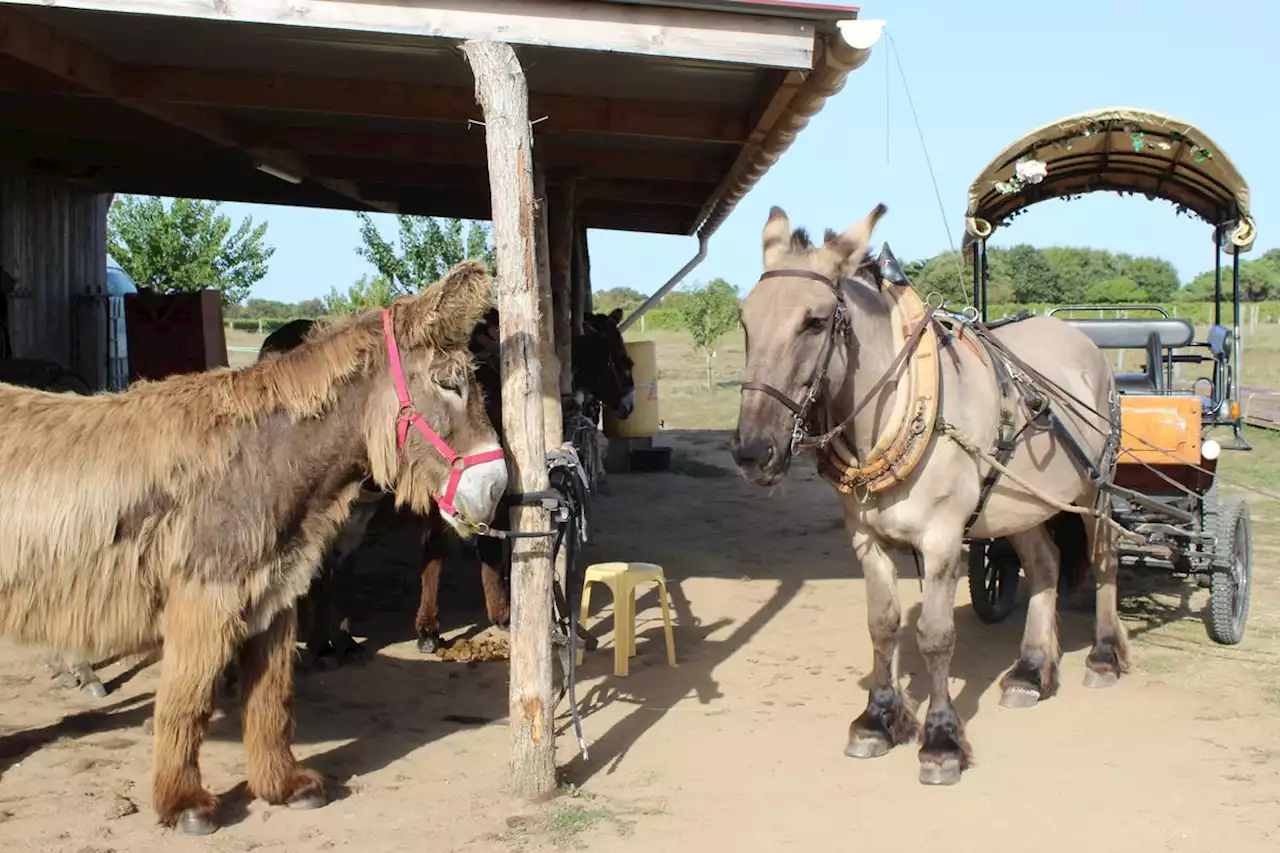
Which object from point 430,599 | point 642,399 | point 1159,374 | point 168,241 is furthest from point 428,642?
point 168,241

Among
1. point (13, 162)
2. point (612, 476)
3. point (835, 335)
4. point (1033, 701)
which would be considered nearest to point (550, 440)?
point (835, 335)

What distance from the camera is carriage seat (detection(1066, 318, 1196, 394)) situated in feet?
23.5

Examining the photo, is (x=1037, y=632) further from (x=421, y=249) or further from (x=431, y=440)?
(x=421, y=249)

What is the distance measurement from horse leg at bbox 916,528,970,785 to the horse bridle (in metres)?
0.72

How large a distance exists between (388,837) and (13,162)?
294 inches

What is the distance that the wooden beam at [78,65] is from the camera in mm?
5168

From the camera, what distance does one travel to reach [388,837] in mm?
3986

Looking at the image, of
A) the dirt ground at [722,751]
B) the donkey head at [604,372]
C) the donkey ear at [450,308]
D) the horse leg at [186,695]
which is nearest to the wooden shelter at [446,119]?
the donkey ear at [450,308]

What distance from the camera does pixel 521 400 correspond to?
14.2ft

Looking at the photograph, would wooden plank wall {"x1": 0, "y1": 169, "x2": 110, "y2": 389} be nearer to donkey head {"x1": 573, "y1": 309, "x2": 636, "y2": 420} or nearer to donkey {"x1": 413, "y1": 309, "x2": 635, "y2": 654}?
donkey {"x1": 413, "y1": 309, "x2": 635, "y2": 654}

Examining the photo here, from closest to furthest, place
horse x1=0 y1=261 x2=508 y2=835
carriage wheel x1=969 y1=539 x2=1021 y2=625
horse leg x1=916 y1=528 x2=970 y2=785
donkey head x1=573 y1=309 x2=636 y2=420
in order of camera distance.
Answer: horse x1=0 y1=261 x2=508 y2=835
horse leg x1=916 y1=528 x2=970 y2=785
carriage wheel x1=969 y1=539 x2=1021 y2=625
donkey head x1=573 y1=309 x2=636 y2=420

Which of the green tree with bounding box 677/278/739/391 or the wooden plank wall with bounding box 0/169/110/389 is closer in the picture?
the wooden plank wall with bounding box 0/169/110/389

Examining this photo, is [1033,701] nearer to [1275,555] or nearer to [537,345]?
[537,345]

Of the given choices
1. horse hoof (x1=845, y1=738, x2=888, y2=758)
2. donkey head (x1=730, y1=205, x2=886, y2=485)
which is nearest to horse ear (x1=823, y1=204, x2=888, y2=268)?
donkey head (x1=730, y1=205, x2=886, y2=485)
